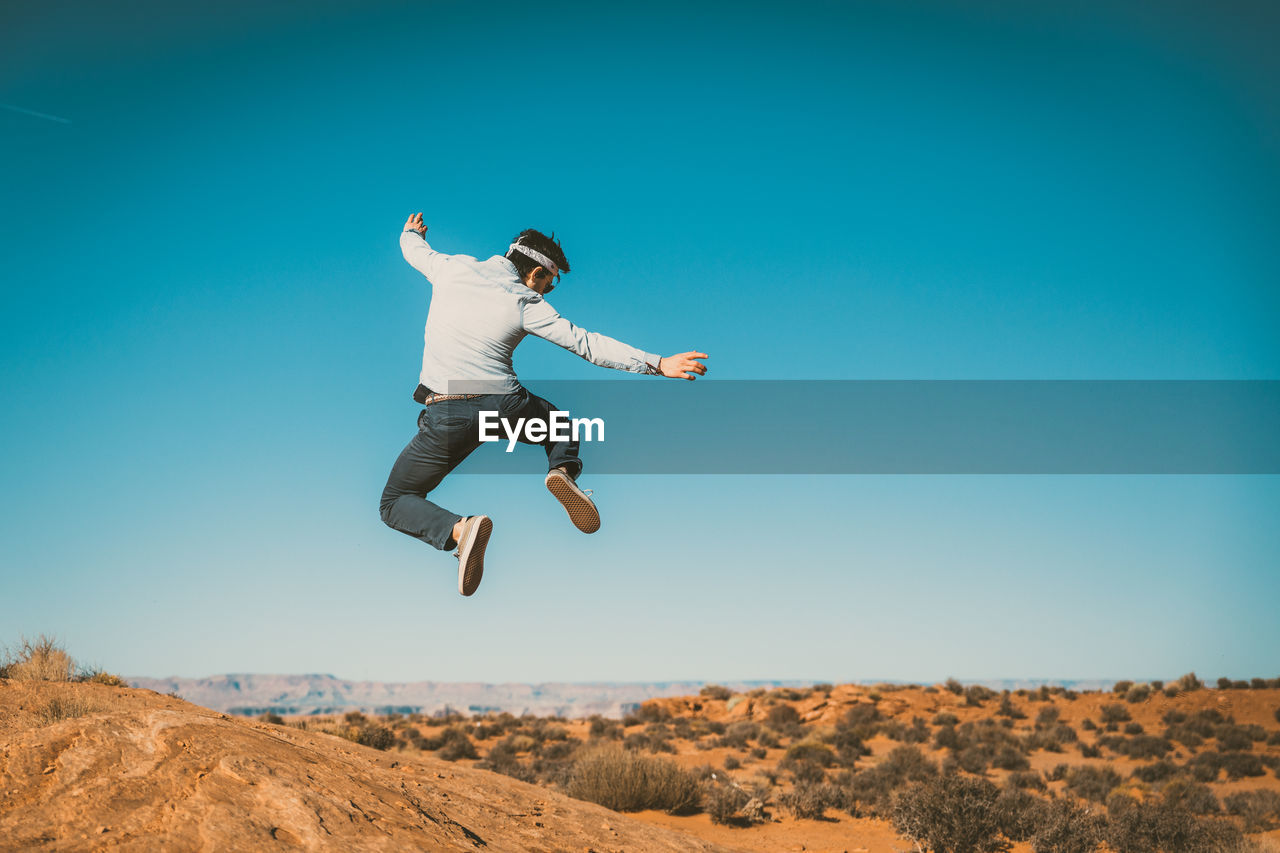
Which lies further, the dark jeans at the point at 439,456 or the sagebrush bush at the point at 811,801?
the sagebrush bush at the point at 811,801

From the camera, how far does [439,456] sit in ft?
18.0

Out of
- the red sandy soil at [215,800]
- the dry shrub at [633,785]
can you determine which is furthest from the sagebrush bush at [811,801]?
the red sandy soil at [215,800]

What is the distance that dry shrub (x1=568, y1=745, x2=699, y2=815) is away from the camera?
1573cm

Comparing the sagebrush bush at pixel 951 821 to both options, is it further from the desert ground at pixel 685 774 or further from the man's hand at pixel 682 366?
the man's hand at pixel 682 366

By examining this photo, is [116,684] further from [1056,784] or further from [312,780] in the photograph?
[1056,784]

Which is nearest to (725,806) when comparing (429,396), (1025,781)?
(1025,781)

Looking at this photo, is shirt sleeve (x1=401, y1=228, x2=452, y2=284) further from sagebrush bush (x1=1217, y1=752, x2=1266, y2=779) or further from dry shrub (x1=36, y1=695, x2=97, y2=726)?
sagebrush bush (x1=1217, y1=752, x2=1266, y2=779)

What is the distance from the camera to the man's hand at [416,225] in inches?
253

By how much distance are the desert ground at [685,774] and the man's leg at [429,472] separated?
1.69 meters

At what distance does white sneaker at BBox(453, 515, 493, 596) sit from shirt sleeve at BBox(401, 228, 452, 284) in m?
1.64

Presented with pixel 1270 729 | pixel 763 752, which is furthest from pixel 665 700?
pixel 1270 729

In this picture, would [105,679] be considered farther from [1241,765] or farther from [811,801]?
[1241,765]

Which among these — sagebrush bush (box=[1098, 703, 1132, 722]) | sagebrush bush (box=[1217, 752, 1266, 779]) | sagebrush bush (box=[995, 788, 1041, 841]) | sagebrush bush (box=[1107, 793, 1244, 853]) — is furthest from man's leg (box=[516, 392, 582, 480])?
sagebrush bush (box=[1098, 703, 1132, 722])

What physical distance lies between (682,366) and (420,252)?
216 centimetres
